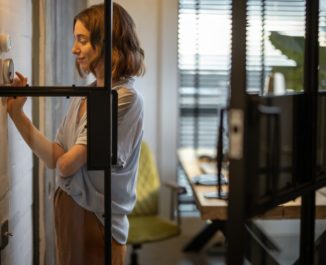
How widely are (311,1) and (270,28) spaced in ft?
0.47

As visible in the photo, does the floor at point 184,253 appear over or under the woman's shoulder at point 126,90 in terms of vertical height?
under

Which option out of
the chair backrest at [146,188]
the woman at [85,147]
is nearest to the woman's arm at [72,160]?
the woman at [85,147]

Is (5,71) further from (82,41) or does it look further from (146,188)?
(146,188)

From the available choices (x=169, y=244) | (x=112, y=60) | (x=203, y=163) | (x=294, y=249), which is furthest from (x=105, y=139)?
(x=169, y=244)

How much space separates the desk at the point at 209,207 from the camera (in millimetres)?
1821

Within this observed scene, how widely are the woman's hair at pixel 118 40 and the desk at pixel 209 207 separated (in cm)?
65

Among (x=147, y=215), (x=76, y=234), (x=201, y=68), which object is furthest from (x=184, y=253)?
(x=76, y=234)

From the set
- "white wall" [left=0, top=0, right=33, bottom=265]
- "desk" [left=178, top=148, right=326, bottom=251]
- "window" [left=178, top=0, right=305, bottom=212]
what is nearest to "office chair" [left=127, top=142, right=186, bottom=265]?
"desk" [left=178, top=148, right=326, bottom=251]

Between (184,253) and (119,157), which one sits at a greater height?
(119,157)

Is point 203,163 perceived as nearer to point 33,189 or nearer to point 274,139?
point 33,189

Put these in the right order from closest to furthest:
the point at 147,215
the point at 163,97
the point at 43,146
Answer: the point at 43,146, the point at 147,215, the point at 163,97

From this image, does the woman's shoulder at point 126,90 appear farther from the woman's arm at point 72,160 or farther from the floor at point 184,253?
the floor at point 184,253

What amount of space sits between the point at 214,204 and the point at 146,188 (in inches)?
41.3

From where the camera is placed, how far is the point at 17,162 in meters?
1.90
